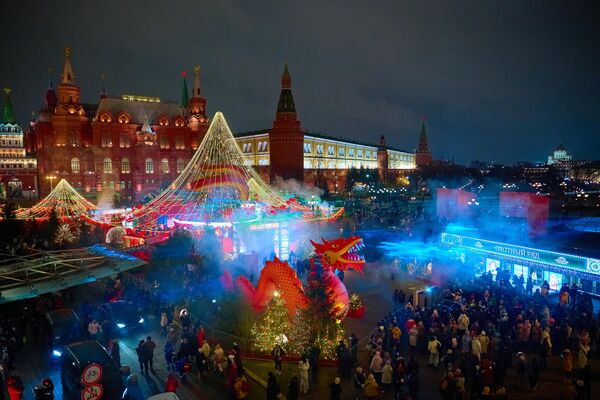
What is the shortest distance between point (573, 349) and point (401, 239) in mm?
16200

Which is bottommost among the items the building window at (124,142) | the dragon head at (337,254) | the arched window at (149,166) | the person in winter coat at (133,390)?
the person in winter coat at (133,390)

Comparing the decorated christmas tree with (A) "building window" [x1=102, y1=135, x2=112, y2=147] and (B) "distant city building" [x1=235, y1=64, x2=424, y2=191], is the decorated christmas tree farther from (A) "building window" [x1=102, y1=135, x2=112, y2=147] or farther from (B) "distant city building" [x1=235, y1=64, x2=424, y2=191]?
(A) "building window" [x1=102, y1=135, x2=112, y2=147]

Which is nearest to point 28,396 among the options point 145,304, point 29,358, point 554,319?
point 29,358

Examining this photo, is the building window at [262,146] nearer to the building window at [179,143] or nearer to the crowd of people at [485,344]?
the building window at [179,143]

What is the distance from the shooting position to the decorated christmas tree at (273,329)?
10984mm

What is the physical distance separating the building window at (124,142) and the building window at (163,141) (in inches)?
147

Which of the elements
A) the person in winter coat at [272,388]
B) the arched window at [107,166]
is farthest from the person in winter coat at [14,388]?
the arched window at [107,166]

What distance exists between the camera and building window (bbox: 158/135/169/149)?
54125 millimetres

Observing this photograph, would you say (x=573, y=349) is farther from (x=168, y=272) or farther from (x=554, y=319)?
(x=168, y=272)

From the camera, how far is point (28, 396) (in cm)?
920

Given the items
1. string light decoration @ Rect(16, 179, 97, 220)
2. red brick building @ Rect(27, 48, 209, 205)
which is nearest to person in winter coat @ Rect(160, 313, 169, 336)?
string light decoration @ Rect(16, 179, 97, 220)

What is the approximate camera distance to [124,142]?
52.0 m

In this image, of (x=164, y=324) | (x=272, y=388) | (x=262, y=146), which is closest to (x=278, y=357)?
(x=272, y=388)

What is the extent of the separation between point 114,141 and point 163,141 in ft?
19.3
